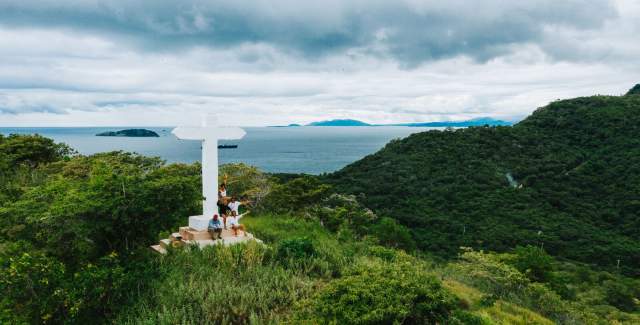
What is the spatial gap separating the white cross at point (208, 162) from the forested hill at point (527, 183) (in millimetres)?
32089

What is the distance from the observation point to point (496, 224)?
153 feet

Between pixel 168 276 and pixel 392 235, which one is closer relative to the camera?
pixel 168 276

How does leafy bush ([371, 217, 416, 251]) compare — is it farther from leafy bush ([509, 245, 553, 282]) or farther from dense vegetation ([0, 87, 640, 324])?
leafy bush ([509, 245, 553, 282])

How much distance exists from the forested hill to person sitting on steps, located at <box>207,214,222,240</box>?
32.2 m

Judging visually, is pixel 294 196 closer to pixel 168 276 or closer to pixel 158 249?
pixel 158 249

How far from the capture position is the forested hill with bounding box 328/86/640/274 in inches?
1673

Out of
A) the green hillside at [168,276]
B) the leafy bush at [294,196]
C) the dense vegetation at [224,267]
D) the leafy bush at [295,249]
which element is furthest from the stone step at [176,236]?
the leafy bush at [294,196]

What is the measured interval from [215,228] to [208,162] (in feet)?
4.24

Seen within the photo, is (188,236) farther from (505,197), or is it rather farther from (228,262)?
(505,197)

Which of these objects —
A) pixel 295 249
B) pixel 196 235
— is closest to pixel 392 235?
pixel 295 249

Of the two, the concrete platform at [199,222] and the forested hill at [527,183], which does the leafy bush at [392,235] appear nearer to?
the concrete platform at [199,222]

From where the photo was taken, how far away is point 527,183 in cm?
6156

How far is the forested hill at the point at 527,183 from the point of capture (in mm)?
42500

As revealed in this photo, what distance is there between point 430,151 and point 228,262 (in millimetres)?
73248
